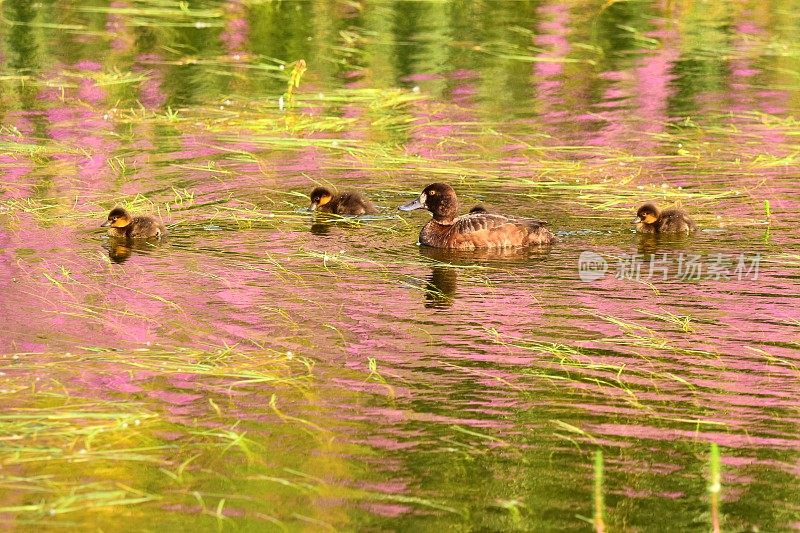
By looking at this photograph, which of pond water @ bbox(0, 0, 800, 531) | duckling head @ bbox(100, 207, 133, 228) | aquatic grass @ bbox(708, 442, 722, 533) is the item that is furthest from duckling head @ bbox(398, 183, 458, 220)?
aquatic grass @ bbox(708, 442, 722, 533)

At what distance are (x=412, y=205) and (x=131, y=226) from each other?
84.8 inches

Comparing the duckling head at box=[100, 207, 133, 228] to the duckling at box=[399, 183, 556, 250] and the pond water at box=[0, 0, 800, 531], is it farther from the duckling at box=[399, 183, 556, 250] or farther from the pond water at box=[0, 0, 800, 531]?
the duckling at box=[399, 183, 556, 250]

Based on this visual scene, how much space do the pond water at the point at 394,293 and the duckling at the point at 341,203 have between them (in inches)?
5.7

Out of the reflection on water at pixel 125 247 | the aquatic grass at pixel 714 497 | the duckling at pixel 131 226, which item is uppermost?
the aquatic grass at pixel 714 497

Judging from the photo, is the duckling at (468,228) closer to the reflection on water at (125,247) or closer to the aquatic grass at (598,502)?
the reflection on water at (125,247)

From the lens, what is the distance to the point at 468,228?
11.6 meters

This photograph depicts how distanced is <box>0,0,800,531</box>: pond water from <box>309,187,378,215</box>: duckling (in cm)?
15

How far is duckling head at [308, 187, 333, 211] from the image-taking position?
12570mm

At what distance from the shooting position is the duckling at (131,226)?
11.6 metres

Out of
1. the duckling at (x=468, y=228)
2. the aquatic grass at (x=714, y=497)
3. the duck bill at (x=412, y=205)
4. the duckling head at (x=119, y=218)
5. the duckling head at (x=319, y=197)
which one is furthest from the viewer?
the duckling head at (x=319, y=197)

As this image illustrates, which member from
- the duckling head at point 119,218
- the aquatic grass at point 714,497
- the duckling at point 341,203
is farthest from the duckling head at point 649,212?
the aquatic grass at point 714,497

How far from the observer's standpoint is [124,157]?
14.3 m

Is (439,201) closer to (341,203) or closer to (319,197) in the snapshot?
(341,203)

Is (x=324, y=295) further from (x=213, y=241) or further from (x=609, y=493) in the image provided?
(x=609, y=493)
